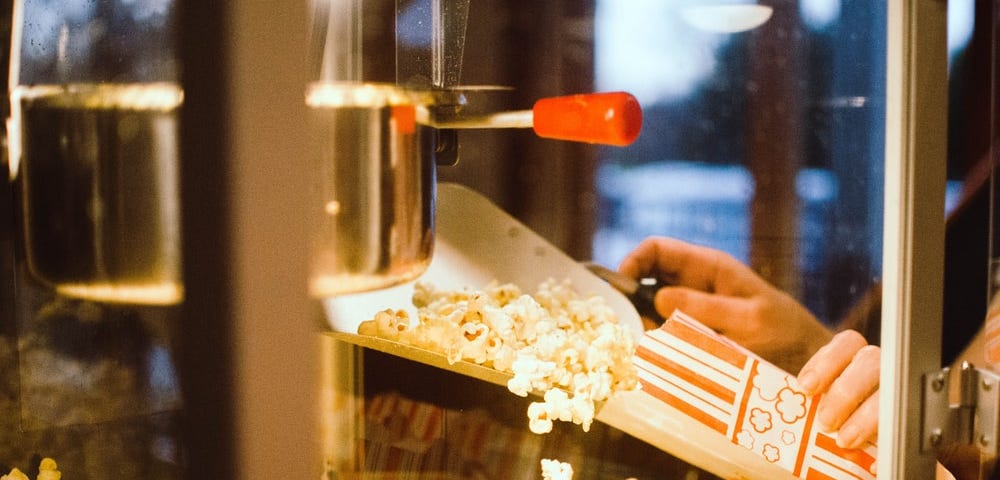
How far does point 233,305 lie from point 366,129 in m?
0.38

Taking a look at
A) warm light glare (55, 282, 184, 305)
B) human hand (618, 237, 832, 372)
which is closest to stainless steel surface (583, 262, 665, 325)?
human hand (618, 237, 832, 372)

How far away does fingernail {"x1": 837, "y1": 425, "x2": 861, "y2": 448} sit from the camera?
68 cm

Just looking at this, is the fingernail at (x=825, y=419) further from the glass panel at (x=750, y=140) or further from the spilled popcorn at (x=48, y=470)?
the spilled popcorn at (x=48, y=470)

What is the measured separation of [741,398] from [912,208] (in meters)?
0.29

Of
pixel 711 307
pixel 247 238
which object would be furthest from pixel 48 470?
pixel 711 307

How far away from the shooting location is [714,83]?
3.48ft

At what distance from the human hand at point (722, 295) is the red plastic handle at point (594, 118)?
1.18 feet

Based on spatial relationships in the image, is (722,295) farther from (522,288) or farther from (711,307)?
(522,288)

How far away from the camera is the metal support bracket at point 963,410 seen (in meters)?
0.57

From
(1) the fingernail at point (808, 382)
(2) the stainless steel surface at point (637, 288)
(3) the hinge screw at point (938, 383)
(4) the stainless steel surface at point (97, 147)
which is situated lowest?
(1) the fingernail at point (808, 382)

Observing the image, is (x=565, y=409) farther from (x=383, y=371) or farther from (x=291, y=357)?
(x=291, y=357)

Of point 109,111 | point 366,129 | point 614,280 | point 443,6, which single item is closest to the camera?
point 109,111

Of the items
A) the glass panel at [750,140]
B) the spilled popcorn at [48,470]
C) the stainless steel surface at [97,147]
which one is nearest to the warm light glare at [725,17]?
the glass panel at [750,140]

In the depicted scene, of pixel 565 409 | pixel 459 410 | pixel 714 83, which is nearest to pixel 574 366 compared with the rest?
pixel 565 409
